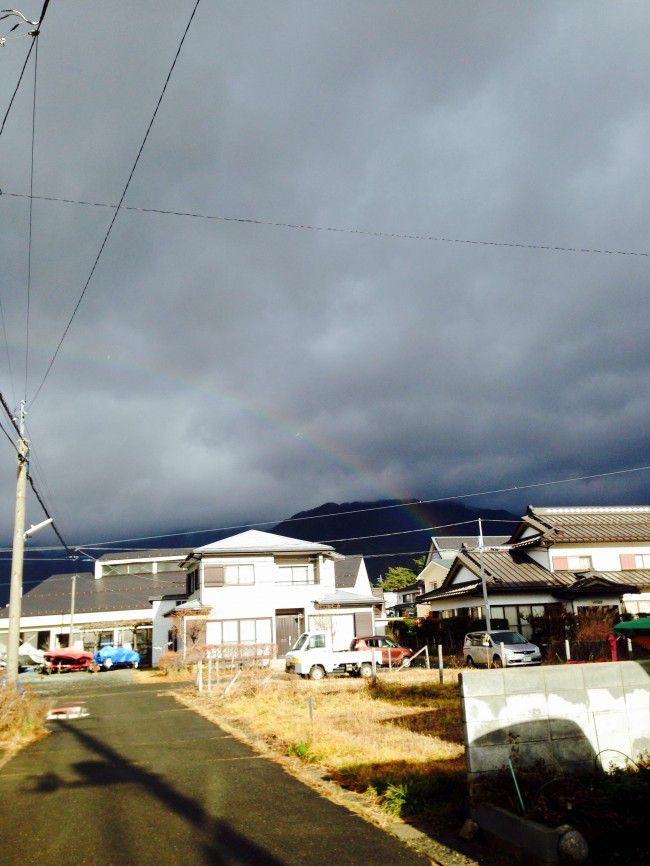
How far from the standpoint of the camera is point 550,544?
37031 millimetres

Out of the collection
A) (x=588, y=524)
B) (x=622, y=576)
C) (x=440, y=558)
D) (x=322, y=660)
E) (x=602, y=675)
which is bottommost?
(x=322, y=660)

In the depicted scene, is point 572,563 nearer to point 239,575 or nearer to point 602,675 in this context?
point 239,575

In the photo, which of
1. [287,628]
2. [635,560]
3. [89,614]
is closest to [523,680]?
[287,628]

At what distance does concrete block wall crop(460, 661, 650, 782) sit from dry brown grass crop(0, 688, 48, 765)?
994 cm

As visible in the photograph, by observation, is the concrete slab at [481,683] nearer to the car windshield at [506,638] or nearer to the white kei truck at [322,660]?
the car windshield at [506,638]

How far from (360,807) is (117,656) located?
37954 mm

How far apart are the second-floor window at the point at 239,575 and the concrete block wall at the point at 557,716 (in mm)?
33799

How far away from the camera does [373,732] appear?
11.3m

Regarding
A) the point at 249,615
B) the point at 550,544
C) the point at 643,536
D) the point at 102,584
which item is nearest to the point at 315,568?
the point at 249,615

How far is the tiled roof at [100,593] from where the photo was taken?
5066cm

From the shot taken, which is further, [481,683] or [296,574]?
[296,574]

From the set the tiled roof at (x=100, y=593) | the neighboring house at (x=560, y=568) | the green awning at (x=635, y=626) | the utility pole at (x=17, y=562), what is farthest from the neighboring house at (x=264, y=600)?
the green awning at (x=635, y=626)

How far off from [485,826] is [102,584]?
56.2 meters

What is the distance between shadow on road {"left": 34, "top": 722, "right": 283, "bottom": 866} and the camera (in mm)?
5664
